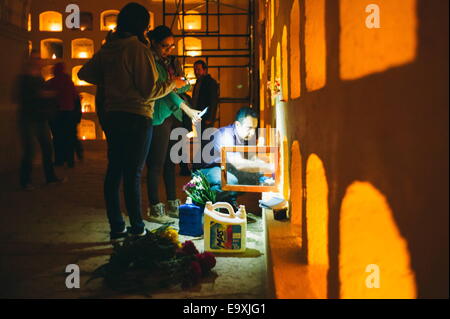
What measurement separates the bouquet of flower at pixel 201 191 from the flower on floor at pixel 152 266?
0.93 m

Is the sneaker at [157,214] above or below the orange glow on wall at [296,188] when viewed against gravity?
below

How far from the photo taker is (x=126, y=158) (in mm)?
3328

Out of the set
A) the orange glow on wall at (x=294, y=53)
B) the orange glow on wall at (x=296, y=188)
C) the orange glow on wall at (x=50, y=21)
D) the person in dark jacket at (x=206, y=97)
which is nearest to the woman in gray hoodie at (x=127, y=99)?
the orange glow on wall at (x=294, y=53)

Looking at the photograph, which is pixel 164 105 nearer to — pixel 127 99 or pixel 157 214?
pixel 127 99

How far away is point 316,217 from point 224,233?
110 centimetres

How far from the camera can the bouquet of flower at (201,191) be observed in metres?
3.80

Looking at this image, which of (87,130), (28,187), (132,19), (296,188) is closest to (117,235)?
(296,188)

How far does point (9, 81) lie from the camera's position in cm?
734

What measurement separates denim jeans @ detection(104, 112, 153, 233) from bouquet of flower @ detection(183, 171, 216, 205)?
534 millimetres

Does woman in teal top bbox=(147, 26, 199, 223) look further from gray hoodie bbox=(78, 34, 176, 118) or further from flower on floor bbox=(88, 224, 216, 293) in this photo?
flower on floor bbox=(88, 224, 216, 293)

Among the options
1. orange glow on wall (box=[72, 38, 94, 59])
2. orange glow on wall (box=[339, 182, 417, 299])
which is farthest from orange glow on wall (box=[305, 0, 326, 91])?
orange glow on wall (box=[72, 38, 94, 59])

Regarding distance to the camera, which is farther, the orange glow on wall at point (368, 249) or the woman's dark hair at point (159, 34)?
the woman's dark hair at point (159, 34)

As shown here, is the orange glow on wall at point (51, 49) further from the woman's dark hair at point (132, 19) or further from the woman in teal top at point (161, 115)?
the woman's dark hair at point (132, 19)

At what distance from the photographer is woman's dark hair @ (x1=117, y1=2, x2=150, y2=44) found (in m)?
3.37
